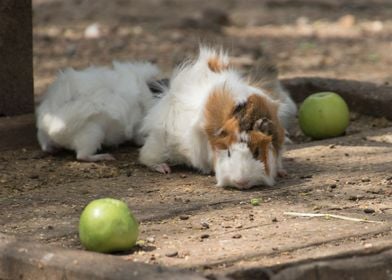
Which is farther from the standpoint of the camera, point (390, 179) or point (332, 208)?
point (390, 179)

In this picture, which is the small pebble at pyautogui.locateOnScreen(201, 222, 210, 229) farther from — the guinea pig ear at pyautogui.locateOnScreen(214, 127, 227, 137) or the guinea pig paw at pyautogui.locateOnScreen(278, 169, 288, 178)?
the guinea pig paw at pyautogui.locateOnScreen(278, 169, 288, 178)

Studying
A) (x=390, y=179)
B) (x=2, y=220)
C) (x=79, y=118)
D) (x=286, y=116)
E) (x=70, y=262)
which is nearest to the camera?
(x=70, y=262)

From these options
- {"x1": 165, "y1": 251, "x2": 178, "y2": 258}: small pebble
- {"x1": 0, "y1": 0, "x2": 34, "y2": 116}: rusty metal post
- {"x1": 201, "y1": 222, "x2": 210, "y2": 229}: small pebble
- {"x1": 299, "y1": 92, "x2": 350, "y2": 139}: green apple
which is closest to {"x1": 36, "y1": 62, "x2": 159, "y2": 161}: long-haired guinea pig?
{"x1": 0, "y1": 0, "x2": 34, "y2": 116}: rusty metal post

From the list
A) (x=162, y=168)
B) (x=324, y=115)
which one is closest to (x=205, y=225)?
(x=162, y=168)

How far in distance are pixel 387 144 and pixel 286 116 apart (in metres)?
0.66

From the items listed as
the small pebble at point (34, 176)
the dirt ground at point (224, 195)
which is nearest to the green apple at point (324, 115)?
the dirt ground at point (224, 195)

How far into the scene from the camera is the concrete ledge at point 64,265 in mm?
3496

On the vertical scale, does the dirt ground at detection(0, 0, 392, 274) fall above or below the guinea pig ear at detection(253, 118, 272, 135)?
below

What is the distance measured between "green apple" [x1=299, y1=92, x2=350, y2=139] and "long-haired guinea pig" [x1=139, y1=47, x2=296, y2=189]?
0.28 metres

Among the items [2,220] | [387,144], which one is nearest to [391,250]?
[2,220]

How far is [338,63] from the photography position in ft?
31.4

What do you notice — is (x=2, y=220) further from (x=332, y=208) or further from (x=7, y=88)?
(x=7, y=88)

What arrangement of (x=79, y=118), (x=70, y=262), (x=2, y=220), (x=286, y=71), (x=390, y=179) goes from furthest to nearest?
(x=286, y=71) < (x=79, y=118) < (x=390, y=179) < (x=2, y=220) < (x=70, y=262)

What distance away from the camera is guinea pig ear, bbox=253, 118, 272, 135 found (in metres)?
5.18
